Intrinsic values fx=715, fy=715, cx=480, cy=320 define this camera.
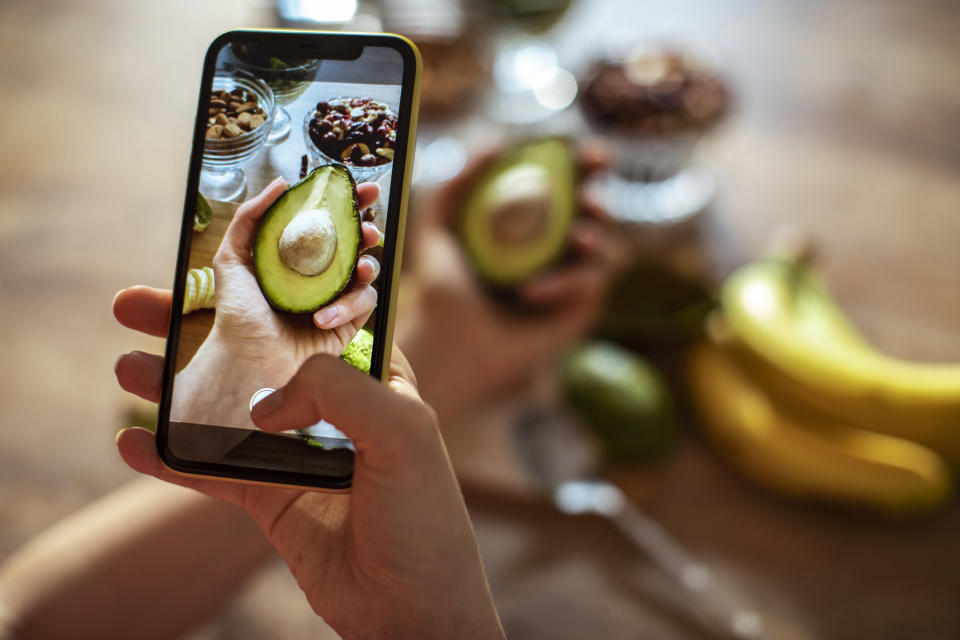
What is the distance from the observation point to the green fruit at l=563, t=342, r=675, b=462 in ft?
1.78

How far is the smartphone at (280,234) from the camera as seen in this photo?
0.24 meters

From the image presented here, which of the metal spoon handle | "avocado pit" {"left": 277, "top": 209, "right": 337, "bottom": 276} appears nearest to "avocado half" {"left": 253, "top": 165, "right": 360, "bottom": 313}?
"avocado pit" {"left": 277, "top": 209, "right": 337, "bottom": 276}

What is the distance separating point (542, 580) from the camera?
1.74 feet

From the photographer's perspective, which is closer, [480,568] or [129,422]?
[480,568]

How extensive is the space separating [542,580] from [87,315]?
460mm

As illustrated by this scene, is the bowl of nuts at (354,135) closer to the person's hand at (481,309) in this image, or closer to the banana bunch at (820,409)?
the person's hand at (481,309)

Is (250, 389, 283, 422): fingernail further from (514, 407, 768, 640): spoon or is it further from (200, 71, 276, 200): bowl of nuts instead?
(514, 407, 768, 640): spoon

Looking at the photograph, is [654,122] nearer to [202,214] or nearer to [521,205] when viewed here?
[521,205]

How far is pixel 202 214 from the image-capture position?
254mm

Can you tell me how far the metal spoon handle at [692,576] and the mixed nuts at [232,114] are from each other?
1.36 ft

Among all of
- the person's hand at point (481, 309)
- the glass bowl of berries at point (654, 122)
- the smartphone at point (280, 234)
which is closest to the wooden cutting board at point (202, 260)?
the smartphone at point (280, 234)

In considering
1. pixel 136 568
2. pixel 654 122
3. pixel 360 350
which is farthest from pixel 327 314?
pixel 654 122

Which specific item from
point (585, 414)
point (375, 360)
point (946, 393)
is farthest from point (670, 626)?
point (375, 360)

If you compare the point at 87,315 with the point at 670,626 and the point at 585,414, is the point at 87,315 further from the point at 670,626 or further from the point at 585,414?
the point at 670,626
